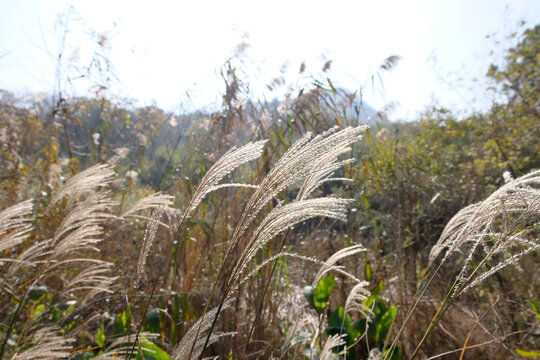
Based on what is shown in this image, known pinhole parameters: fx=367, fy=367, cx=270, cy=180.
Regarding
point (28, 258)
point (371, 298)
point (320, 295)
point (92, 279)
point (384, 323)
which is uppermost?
point (28, 258)

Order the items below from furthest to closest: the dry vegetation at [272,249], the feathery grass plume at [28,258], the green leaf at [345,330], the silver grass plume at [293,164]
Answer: the green leaf at [345,330], the feathery grass plume at [28,258], the dry vegetation at [272,249], the silver grass plume at [293,164]

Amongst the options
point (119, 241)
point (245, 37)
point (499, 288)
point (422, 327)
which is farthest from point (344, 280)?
point (245, 37)

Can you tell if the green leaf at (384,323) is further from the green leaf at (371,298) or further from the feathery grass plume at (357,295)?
the feathery grass plume at (357,295)

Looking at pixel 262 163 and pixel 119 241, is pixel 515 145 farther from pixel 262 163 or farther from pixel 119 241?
pixel 119 241

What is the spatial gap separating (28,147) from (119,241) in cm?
475

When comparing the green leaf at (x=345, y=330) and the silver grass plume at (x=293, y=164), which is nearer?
the silver grass plume at (x=293, y=164)

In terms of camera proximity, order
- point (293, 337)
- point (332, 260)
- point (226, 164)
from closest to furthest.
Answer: point (226, 164) → point (332, 260) → point (293, 337)

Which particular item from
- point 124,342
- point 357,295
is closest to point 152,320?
point 124,342

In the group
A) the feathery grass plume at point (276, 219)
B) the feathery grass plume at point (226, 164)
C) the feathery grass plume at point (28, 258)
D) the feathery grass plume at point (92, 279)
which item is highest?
the feathery grass plume at point (28, 258)

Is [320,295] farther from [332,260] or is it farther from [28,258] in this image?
Result: [28,258]

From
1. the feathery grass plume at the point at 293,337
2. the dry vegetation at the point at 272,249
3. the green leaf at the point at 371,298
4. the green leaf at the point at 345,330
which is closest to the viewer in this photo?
the dry vegetation at the point at 272,249

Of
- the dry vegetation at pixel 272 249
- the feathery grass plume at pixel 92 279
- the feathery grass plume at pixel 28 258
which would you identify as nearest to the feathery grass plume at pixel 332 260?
the dry vegetation at pixel 272 249

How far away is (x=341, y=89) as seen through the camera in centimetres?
296

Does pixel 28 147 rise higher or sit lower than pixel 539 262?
higher
